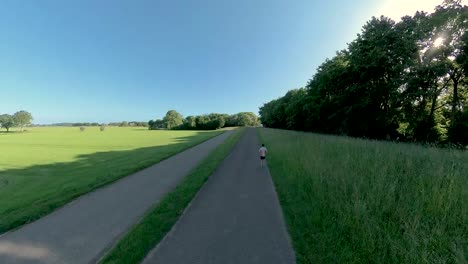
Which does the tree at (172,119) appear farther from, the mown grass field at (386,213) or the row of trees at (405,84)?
the mown grass field at (386,213)

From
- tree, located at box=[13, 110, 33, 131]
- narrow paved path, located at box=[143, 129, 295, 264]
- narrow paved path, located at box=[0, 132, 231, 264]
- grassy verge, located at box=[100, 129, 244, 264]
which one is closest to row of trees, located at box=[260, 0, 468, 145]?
narrow paved path, located at box=[143, 129, 295, 264]

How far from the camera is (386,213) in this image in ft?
13.2

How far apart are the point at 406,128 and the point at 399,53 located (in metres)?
7.06

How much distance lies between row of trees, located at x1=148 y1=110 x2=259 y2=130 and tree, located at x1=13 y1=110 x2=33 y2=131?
73.7 m

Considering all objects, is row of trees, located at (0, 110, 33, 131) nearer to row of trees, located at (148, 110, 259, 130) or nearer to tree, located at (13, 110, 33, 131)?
tree, located at (13, 110, 33, 131)

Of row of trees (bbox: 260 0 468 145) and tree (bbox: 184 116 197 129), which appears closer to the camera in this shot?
row of trees (bbox: 260 0 468 145)

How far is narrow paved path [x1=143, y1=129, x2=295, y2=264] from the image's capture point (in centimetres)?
368

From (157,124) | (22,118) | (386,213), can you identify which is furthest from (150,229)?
(22,118)

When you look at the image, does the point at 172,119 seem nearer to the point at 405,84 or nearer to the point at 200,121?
the point at 200,121

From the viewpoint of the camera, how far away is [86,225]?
17.3 feet

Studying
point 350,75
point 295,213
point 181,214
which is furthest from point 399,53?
point 181,214

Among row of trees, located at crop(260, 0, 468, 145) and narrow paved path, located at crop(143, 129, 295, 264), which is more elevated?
row of trees, located at crop(260, 0, 468, 145)

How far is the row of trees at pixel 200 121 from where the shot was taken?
126 m

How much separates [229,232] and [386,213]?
3.32 meters
